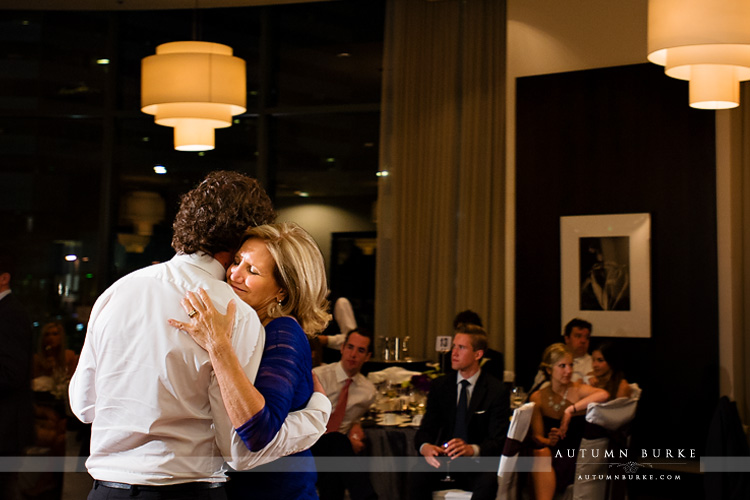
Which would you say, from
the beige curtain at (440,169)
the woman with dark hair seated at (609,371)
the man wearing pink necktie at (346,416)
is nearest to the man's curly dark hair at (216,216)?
the man wearing pink necktie at (346,416)

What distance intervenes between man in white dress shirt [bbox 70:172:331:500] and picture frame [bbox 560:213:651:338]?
16.4 feet

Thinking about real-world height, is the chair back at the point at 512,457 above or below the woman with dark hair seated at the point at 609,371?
below

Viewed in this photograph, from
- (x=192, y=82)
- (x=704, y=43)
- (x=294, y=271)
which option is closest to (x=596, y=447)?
(x=704, y=43)

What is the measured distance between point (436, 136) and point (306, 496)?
6.13m

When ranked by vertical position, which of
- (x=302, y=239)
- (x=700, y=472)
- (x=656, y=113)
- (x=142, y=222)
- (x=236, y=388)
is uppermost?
(x=656, y=113)

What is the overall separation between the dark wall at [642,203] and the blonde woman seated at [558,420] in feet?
5.57

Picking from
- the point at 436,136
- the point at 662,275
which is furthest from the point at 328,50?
the point at 662,275

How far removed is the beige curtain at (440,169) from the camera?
759 cm

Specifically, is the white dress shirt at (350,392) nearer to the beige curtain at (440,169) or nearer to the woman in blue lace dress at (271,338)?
the beige curtain at (440,169)

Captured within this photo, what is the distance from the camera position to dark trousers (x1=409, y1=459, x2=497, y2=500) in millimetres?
4223

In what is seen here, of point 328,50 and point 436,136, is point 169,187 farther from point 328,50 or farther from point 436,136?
point 436,136

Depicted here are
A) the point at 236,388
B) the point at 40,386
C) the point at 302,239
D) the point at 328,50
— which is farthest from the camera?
the point at 328,50

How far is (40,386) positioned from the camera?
5383 mm

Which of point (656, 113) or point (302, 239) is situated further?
point (656, 113)
